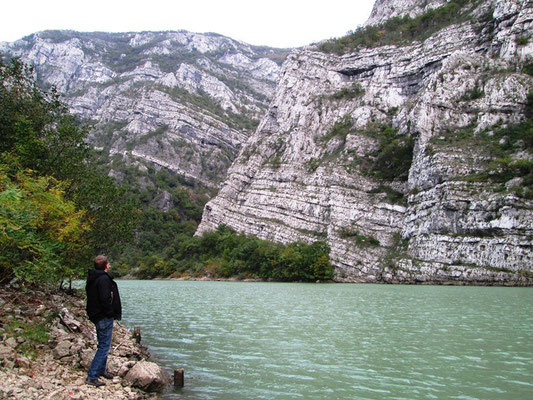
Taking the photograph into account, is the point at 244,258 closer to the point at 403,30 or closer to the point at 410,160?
the point at 410,160

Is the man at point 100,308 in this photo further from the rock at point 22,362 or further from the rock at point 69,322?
the rock at point 69,322

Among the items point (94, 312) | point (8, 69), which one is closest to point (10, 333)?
point (94, 312)

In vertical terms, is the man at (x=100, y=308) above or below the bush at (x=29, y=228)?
below

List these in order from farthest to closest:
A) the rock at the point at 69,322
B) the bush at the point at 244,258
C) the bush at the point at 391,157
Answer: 1. the bush at the point at 391,157
2. the bush at the point at 244,258
3. the rock at the point at 69,322

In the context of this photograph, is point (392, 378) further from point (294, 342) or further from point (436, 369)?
point (294, 342)

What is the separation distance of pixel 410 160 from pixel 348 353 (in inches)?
2571

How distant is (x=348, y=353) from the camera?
42.1 feet

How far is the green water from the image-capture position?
941cm

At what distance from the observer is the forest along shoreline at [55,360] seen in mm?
7465

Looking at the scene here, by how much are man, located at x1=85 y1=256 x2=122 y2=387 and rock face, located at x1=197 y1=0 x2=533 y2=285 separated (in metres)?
51.6

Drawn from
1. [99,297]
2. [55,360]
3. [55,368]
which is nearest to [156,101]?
[55,360]

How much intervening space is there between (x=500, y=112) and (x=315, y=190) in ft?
110

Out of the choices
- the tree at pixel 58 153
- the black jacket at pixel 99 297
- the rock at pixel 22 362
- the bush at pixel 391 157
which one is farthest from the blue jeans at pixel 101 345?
the bush at pixel 391 157

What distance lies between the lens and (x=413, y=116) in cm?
7012
